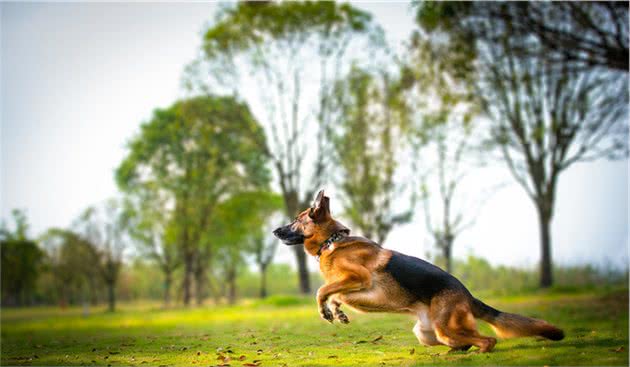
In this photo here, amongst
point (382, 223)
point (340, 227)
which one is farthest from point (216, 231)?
point (340, 227)

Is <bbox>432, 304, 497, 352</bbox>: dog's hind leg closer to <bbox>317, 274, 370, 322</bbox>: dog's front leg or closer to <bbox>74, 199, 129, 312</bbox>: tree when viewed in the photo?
<bbox>317, 274, 370, 322</bbox>: dog's front leg

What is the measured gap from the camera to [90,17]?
40.7 ft

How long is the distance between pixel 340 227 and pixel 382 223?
17.0m

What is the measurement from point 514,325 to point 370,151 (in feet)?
55.4

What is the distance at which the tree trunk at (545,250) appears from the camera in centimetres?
1755

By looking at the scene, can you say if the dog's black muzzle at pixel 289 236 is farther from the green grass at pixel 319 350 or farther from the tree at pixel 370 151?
the tree at pixel 370 151

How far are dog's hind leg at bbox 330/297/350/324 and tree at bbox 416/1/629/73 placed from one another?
8377 millimetres

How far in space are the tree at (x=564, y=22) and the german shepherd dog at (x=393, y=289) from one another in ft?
25.4

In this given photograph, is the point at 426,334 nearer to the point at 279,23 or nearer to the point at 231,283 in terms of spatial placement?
the point at 279,23

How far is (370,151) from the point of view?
21062mm

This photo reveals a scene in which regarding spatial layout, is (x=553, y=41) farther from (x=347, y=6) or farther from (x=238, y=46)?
(x=238, y=46)

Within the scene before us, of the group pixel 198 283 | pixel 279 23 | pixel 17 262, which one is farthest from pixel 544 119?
pixel 17 262

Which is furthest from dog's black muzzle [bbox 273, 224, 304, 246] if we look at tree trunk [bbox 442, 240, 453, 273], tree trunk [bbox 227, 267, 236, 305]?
tree trunk [bbox 227, 267, 236, 305]

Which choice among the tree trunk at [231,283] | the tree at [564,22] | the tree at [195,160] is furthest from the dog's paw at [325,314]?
the tree trunk at [231,283]
